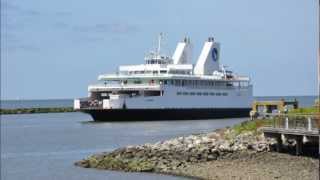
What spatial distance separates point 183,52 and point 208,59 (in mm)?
3053

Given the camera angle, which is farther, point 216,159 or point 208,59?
point 208,59

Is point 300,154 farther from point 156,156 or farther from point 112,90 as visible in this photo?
Result: point 112,90

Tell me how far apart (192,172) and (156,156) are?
15.1 feet

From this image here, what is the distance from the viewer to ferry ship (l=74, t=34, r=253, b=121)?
73.0m

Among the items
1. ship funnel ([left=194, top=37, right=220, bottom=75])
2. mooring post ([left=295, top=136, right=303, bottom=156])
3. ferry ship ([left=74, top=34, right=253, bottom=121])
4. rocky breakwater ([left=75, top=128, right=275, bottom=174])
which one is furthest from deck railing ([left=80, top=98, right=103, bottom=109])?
mooring post ([left=295, top=136, right=303, bottom=156])

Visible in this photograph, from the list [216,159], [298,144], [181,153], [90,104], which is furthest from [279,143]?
[90,104]

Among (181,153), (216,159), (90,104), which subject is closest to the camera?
(216,159)

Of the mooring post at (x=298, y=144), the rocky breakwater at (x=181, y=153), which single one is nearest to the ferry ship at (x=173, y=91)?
the rocky breakwater at (x=181, y=153)

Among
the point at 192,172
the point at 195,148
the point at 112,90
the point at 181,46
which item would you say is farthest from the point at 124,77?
the point at 192,172

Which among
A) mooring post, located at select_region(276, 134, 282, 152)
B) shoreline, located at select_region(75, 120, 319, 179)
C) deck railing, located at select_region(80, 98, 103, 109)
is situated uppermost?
deck railing, located at select_region(80, 98, 103, 109)

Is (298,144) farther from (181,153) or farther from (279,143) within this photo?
(181,153)

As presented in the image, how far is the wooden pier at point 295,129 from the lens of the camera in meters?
27.1

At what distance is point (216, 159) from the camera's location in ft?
94.0

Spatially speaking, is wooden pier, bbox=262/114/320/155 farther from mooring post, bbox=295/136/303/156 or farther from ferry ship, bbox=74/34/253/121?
ferry ship, bbox=74/34/253/121
